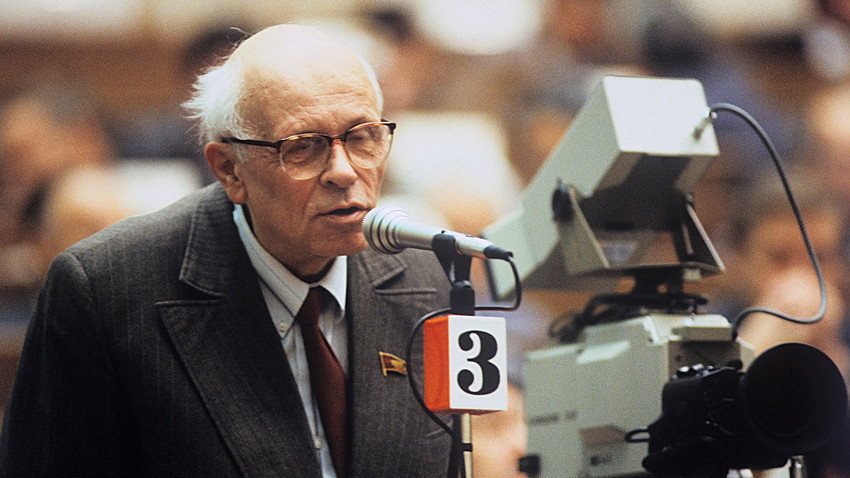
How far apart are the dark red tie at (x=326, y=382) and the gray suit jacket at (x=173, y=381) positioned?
0.03m

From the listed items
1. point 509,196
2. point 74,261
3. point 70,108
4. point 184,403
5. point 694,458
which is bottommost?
point 694,458

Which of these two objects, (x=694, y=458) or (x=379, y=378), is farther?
(x=379, y=378)

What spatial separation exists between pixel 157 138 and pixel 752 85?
326 centimetres

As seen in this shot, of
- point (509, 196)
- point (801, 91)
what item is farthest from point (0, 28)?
point (801, 91)

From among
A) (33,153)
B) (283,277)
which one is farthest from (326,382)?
(33,153)

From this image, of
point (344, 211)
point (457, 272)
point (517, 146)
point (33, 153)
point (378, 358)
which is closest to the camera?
point (457, 272)

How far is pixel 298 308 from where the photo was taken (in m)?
2.33

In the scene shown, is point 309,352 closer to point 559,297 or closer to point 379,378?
point 379,378

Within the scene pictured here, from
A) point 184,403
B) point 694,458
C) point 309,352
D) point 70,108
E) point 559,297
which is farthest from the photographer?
point 70,108

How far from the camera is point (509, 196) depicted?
4953 mm

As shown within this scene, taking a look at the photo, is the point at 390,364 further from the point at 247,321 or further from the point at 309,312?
the point at 247,321

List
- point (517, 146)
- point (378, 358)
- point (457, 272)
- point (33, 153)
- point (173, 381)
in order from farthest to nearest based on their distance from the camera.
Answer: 1. point (517, 146)
2. point (33, 153)
3. point (378, 358)
4. point (173, 381)
5. point (457, 272)

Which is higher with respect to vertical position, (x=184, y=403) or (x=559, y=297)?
(x=559, y=297)

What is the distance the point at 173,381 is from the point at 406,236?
0.64 m
